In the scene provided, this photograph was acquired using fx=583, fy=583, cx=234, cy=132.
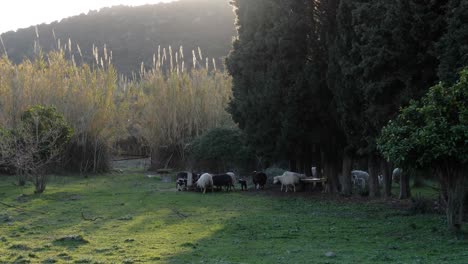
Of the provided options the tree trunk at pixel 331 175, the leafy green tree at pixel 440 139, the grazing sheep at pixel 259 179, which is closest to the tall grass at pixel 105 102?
the grazing sheep at pixel 259 179

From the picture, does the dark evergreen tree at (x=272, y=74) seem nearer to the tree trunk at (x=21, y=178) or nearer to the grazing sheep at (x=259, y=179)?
the grazing sheep at (x=259, y=179)

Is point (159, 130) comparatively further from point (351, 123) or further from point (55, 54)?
point (351, 123)

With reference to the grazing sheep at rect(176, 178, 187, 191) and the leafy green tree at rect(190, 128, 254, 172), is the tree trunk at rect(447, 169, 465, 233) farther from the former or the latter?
the leafy green tree at rect(190, 128, 254, 172)

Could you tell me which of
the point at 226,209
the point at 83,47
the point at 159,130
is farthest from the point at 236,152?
the point at 83,47

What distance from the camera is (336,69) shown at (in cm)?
2109

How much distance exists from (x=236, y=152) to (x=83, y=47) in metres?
56.8

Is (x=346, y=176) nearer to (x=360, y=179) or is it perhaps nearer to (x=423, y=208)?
(x=360, y=179)

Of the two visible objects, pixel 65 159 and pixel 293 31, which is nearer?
pixel 293 31

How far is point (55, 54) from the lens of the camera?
38.8 meters

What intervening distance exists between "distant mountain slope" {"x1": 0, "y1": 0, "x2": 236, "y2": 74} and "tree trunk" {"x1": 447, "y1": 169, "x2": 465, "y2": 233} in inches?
2517

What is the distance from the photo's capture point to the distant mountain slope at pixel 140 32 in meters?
81.7

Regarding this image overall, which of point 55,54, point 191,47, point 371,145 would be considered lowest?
point 371,145

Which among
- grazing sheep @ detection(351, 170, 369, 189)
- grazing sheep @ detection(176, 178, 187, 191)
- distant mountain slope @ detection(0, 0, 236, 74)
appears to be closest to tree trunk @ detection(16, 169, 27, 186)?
grazing sheep @ detection(176, 178, 187, 191)

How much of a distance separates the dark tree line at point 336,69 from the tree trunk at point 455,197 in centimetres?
247
